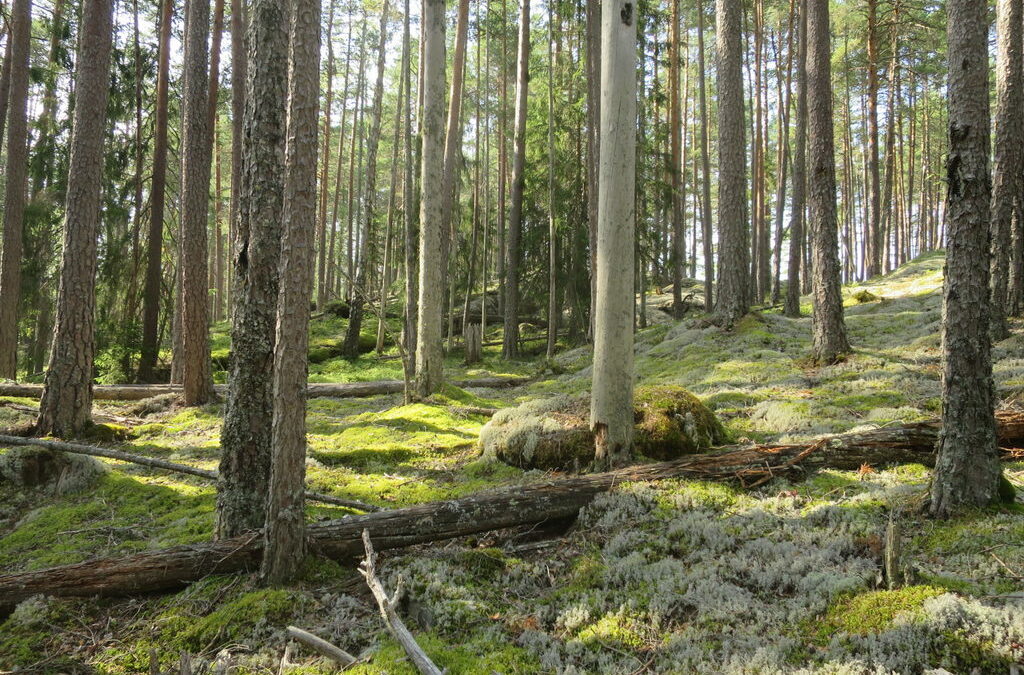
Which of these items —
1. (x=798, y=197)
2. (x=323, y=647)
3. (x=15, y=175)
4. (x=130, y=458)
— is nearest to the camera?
(x=323, y=647)

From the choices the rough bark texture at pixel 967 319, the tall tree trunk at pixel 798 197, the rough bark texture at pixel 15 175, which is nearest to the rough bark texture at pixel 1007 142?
the rough bark texture at pixel 967 319

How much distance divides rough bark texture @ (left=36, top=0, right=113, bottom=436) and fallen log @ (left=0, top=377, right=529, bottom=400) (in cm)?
364

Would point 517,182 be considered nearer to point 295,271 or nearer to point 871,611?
point 295,271

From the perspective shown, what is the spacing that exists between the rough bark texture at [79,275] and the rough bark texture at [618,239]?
7708 mm

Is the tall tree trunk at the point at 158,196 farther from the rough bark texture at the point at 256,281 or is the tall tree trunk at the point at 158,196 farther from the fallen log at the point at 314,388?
A: the rough bark texture at the point at 256,281

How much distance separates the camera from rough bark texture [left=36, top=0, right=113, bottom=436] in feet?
26.9

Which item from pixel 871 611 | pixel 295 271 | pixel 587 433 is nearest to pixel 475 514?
pixel 587 433

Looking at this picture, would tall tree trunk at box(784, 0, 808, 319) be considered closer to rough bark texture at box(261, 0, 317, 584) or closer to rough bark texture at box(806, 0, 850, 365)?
rough bark texture at box(806, 0, 850, 365)

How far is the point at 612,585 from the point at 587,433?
2.59 meters

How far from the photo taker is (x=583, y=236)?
18188mm

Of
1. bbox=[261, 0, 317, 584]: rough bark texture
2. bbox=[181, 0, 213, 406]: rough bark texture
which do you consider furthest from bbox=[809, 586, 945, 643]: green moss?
bbox=[181, 0, 213, 406]: rough bark texture

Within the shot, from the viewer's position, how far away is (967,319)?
4016 mm

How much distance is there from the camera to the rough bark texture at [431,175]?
10453mm

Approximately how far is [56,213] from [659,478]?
17.0 m
